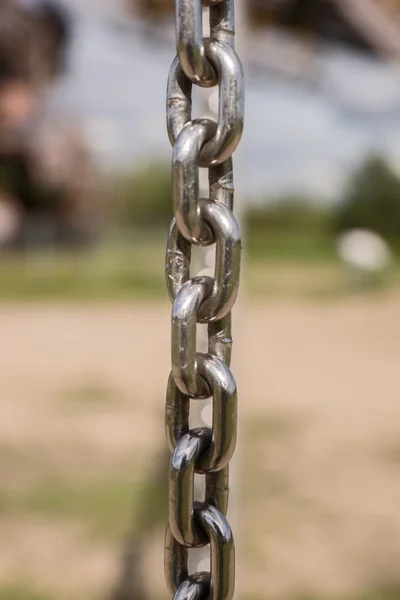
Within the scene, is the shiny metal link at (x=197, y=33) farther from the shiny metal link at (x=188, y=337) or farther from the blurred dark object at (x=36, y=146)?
the blurred dark object at (x=36, y=146)

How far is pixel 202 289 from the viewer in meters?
0.24

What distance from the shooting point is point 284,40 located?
5.37 m

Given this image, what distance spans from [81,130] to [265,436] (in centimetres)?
295

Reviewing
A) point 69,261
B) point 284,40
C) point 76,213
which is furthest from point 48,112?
point 284,40

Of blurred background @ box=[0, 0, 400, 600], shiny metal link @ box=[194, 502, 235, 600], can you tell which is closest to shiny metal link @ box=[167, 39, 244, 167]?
shiny metal link @ box=[194, 502, 235, 600]

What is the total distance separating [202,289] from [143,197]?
16.8ft

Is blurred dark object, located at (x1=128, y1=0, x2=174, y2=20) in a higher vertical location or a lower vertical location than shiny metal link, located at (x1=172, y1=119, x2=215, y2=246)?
higher

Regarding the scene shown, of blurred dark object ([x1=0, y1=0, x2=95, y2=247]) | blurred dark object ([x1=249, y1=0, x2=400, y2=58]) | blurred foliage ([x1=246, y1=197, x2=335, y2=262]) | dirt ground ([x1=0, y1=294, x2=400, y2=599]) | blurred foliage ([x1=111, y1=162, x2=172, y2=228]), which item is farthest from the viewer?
blurred foliage ([x1=246, y1=197, x2=335, y2=262])

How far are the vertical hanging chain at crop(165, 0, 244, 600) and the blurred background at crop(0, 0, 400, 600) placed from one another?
7.89 ft

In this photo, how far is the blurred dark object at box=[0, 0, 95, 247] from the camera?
4887mm

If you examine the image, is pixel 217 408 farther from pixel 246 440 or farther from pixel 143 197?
pixel 143 197

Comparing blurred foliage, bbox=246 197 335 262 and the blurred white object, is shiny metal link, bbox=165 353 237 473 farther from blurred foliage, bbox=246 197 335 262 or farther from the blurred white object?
blurred foliage, bbox=246 197 335 262

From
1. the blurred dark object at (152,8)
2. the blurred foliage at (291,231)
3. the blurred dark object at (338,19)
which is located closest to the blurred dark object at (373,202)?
the blurred foliage at (291,231)

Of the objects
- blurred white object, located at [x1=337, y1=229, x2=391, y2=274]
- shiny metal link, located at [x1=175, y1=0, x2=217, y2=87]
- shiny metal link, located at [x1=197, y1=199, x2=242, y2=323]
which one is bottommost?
blurred white object, located at [x1=337, y1=229, x2=391, y2=274]
